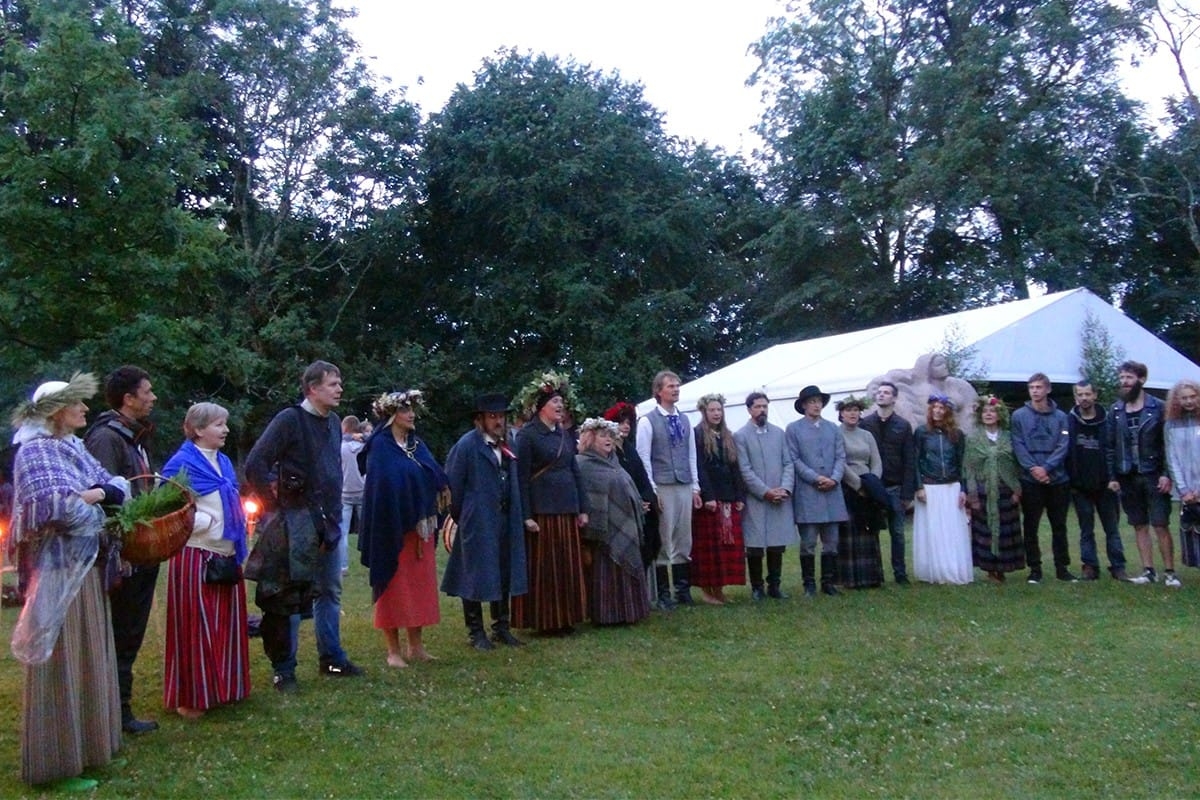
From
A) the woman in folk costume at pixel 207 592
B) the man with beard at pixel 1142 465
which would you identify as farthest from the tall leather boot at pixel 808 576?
the woman in folk costume at pixel 207 592

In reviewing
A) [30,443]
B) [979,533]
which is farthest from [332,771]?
[979,533]

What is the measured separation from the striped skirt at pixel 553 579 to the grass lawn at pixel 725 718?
23cm

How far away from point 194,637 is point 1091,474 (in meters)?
7.53

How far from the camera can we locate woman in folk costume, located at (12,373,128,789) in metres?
4.38

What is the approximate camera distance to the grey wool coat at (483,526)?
24.6 feet

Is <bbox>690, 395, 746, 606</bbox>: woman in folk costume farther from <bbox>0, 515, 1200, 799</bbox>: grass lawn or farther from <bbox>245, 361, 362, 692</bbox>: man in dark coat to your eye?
<bbox>245, 361, 362, 692</bbox>: man in dark coat

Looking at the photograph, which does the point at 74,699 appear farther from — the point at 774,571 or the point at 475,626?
the point at 774,571

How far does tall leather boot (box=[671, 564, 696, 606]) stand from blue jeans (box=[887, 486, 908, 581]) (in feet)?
6.20

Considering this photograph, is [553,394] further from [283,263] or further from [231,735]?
[283,263]

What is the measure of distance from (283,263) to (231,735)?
77.8ft

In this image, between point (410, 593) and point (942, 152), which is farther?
point (942, 152)

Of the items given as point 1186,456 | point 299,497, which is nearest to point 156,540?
point 299,497

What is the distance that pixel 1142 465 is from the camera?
9414 millimetres

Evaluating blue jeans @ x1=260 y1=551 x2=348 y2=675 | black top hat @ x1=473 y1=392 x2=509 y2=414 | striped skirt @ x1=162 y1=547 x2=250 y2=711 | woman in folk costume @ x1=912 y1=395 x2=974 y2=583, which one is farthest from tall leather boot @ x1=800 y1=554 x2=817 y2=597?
striped skirt @ x1=162 y1=547 x2=250 y2=711
